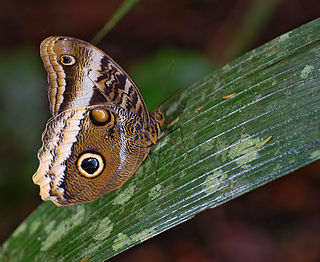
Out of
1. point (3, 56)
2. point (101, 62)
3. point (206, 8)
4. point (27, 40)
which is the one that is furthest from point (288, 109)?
point (27, 40)

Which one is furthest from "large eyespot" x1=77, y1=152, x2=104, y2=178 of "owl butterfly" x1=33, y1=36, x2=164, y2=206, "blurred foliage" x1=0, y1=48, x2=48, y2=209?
"blurred foliage" x1=0, y1=48, x2=48, y2=209

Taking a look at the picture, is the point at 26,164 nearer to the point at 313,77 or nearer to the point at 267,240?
the point at 267,240

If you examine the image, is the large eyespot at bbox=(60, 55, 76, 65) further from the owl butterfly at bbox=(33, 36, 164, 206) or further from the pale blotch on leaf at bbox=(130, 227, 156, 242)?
the pale blotch on leaf at bbox=(130, 227, 156, 242)

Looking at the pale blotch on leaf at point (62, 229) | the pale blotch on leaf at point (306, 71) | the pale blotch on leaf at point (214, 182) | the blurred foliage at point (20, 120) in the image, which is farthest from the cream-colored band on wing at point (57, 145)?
the blurred foliage at point (20, 120)

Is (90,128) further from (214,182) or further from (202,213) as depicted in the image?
(202,213)

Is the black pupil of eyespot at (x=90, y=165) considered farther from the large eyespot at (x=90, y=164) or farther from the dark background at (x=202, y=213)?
the dark background at (x=202, y=213)

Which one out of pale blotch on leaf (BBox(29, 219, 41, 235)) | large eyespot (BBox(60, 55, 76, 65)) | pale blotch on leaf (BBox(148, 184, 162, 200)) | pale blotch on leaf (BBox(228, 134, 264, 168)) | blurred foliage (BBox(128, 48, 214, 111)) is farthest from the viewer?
blurred foliage (BBox(128, 48, 214, 111))
